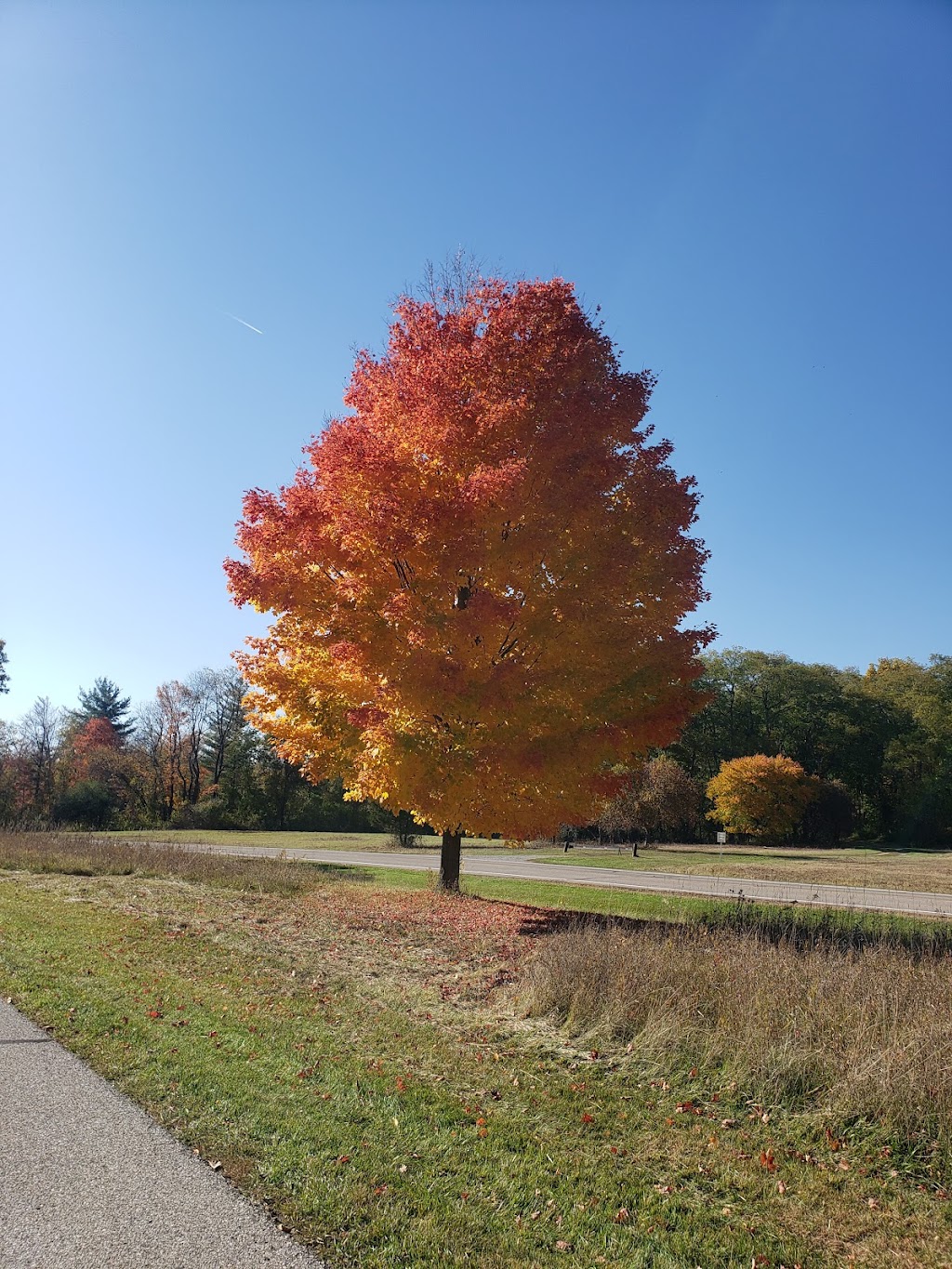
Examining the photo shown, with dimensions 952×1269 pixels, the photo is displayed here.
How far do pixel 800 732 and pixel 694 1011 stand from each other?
251 feet

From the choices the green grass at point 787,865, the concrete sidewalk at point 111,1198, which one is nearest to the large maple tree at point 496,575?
the concrete sidewalk at point 111,1198

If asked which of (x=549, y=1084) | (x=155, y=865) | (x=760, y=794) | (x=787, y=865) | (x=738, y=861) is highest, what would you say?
(x=760, y=794)

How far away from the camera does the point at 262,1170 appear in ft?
14.6

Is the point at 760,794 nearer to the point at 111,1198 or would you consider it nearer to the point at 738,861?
the point at 738,861

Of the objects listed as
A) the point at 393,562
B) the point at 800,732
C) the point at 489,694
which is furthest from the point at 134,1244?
the point at 800,732

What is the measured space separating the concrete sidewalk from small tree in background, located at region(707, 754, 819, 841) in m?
48.5

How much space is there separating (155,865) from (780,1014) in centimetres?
1775

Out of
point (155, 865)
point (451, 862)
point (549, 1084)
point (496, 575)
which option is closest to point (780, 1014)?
point (549, 1084)

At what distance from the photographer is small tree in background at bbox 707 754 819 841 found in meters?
49.5

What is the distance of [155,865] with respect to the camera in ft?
67.1

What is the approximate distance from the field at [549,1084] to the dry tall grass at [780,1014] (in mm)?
23

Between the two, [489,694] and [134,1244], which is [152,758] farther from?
[134,1244]

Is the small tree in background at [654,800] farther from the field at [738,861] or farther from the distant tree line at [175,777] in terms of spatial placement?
the distant tree line at [175,777]

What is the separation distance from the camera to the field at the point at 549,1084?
412 cm
